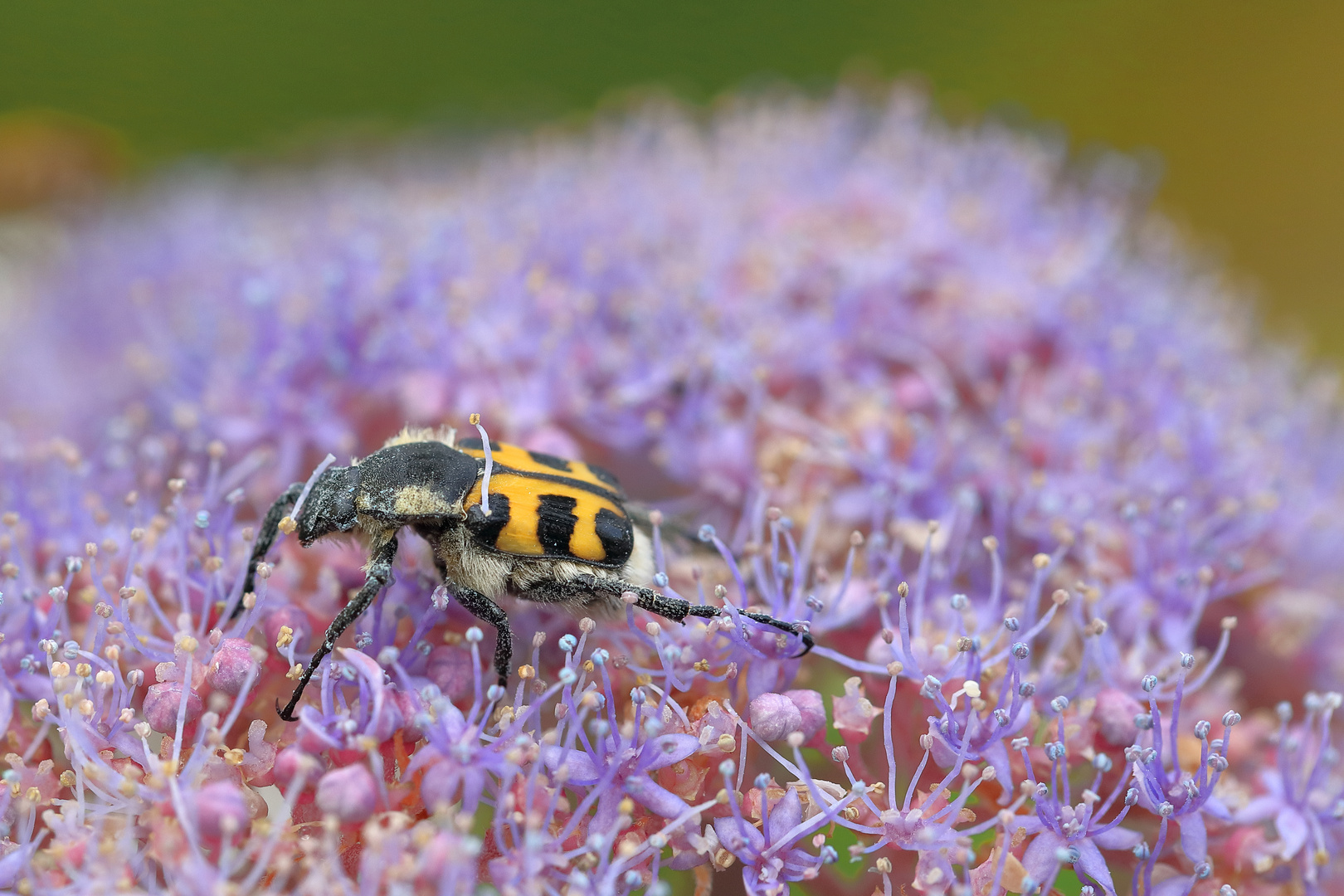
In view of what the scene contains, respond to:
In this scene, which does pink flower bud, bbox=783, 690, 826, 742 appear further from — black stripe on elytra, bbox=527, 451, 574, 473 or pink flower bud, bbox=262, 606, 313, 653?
pink flower bud, bbox=262, 606, 313, 653

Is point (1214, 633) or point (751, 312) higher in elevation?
point (751, 312)

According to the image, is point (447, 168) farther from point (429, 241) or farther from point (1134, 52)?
point (1134, 52)

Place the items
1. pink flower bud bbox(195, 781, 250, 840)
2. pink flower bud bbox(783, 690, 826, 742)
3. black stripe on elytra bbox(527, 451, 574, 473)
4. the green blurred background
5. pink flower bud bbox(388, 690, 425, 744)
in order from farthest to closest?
the green blurred background < black stripe on elytra bbox(527, 451, 574, 473) < pink flower bud bbox(783, 690, 826, 742) < pink flower bud bbox(388, 690, 425, 744) < pink flower bud bbox(195, 781, 250, 840)

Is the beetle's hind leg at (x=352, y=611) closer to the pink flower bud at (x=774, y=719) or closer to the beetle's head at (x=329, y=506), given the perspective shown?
the beetle's head at (x=329, y=506)

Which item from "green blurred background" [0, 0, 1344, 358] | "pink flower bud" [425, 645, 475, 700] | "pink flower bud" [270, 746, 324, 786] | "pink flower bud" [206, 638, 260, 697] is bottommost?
"pink flower bud" [270, 746, 324, 786]

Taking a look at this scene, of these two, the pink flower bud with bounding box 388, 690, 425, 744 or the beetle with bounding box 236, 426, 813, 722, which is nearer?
the pink flower bud with bounding box 388, 690, 425, 744

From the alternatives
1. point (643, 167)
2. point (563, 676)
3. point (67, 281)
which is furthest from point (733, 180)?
point (67, 281)

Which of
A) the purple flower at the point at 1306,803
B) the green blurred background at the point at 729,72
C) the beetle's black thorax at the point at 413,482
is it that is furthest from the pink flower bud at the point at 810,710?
the green blurred background at the point at 729,72

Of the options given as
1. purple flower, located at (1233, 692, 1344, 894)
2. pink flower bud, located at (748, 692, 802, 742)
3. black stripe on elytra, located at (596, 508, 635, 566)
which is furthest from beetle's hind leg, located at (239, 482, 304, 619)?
purple flower, located at (1233, 692, 1344, 894)

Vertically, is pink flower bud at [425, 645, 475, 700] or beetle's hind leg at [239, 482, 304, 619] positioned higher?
beetle's hind leg at [239, 482, 304, 619]
